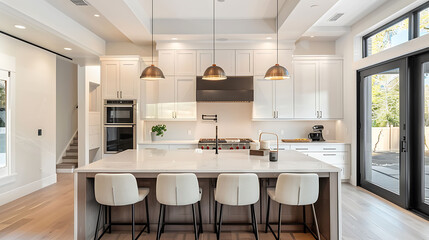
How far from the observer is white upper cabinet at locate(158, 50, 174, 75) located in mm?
5160

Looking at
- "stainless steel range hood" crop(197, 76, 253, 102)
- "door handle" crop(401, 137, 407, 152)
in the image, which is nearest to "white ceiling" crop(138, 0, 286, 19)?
"stainless steel range hood" crop(197, 76, 253, 102)

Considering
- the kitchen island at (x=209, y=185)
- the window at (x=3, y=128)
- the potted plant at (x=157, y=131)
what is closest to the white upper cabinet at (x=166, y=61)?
the potted plant at (x=157, y=131)

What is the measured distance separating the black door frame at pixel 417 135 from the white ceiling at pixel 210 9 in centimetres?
217

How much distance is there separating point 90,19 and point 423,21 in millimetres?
5031

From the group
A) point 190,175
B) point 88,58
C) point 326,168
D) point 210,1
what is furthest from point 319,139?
point 88,58

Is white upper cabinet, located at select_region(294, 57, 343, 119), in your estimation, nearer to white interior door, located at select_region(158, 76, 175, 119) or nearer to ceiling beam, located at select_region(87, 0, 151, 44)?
white interior door, located at select_region(158, 76, 175, 119)

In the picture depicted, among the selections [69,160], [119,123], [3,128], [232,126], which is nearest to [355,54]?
[232,126]

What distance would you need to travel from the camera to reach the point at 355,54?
4.89m

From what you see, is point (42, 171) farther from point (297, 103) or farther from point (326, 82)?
point (326, 82)

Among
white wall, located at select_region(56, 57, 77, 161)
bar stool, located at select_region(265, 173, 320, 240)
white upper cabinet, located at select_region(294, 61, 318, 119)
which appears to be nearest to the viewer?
bar stool, located at select_region(265, 173, 320, 240)

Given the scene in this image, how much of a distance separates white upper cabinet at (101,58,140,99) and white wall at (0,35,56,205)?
3.56ft

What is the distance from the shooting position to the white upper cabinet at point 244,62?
516cm

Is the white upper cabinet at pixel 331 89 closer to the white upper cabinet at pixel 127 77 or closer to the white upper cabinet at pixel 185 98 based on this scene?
the white upper cabinet at pixel 185 98

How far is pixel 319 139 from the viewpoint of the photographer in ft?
17.6
